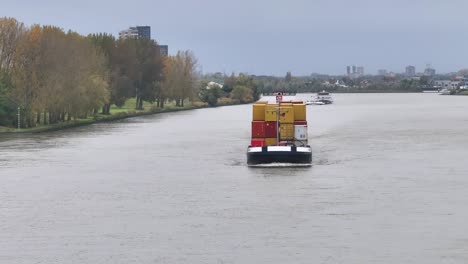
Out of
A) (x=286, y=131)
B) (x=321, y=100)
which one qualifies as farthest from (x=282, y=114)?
(x=321, y=100)

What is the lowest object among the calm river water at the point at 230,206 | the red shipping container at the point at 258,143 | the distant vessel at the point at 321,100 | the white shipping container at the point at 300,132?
the calm river water at the point at 230,206

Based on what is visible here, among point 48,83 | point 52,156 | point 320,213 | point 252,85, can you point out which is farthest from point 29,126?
point 252,85

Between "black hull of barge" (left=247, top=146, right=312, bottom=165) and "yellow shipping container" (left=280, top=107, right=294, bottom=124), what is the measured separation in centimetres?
331

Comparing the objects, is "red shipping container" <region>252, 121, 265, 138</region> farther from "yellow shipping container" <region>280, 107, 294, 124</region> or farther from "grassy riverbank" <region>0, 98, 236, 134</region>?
"grassy riverbank" <region>0, 98, 236, 134</region>

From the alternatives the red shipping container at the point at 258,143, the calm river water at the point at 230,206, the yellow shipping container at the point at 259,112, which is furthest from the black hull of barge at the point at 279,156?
the yellow shipping container at the point at 259,112

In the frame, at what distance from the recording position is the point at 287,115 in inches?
1676

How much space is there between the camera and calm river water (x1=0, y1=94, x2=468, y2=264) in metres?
21.5

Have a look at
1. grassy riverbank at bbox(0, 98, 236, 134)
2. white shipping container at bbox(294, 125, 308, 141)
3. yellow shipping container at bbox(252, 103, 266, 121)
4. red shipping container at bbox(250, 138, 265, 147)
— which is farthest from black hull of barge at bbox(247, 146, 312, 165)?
grassy riverbank at bbox(0, 98, 236, 134)

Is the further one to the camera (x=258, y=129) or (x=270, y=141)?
(x=258, y=129)

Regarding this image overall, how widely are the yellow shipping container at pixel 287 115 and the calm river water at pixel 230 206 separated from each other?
242 centimetres

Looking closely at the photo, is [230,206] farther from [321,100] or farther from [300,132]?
[321,100]

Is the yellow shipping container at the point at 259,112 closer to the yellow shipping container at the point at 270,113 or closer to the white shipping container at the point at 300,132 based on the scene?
the yellow shipping container at the point at 270,113

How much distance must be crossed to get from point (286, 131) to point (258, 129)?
4.67 feet

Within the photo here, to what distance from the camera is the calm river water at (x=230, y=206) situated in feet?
70.7
